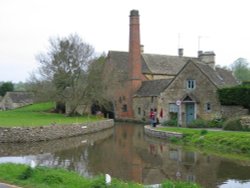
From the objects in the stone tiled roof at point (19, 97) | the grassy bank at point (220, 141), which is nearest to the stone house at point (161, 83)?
the grassy bank at point (220, 141)

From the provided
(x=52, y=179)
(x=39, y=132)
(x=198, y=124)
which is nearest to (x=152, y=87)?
(x=198, y=124)

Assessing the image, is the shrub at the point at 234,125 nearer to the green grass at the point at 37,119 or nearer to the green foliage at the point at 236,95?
the green foliage at the point at 236,95

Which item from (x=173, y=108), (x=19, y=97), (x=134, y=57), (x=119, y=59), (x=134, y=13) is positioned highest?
(x=134, y=13)

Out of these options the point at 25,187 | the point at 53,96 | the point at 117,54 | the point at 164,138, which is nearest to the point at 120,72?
the point at 117,54

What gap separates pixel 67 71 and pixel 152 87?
12068 mm

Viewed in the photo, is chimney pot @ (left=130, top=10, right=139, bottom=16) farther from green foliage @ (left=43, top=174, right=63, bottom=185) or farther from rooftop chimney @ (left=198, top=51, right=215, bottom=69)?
green foliage @ (left=43, top=174, right=63, bottom=185)

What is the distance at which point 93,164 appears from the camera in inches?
778

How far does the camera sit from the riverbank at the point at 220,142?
2388cm

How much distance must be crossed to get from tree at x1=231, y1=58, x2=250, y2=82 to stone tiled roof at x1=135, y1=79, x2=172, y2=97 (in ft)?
151

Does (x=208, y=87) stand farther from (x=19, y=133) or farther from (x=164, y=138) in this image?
(x=19, y=133)

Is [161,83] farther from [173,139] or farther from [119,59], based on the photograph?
[173,139]

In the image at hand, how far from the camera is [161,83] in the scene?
169 ft

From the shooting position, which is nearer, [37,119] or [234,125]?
[234,125]

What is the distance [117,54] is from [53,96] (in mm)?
18956
